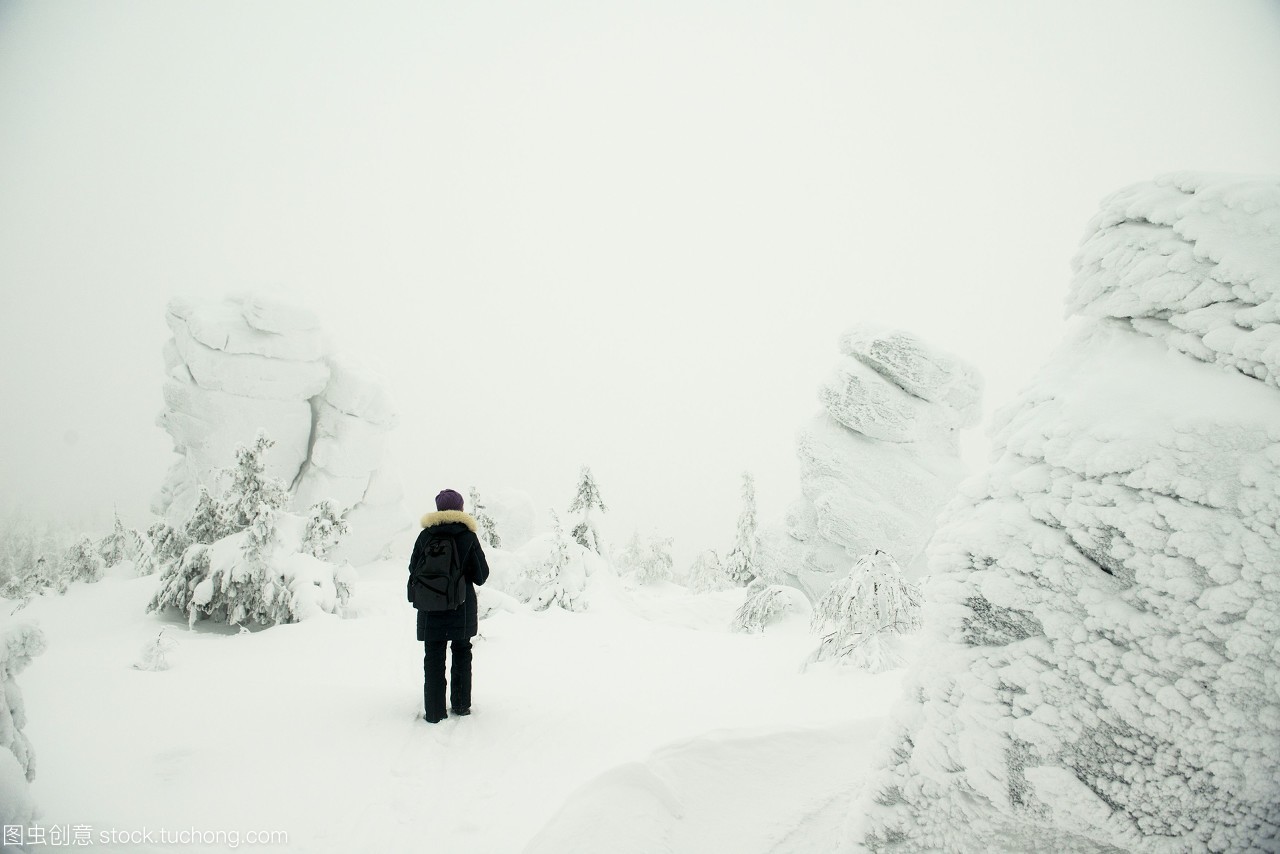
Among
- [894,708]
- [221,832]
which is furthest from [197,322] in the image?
[894,708]

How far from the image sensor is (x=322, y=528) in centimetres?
1172

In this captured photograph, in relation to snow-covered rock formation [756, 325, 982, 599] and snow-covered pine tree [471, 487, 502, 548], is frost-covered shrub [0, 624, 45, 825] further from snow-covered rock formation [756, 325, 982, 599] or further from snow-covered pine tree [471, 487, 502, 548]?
snow-covered pine tree [471, 487, 502, 548]

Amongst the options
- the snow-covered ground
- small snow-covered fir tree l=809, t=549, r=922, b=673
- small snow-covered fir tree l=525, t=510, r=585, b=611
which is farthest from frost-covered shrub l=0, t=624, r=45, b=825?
small snow-covered fir tree l=525, t=510, r=585, b=611

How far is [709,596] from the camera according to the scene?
1886 centimetres

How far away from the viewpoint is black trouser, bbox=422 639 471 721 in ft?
15.0

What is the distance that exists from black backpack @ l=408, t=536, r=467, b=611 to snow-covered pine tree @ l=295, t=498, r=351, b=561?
8107mm

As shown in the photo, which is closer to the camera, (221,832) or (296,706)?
(221,832)

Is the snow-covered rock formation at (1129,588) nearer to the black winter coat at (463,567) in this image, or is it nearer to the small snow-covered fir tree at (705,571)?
the black winter coat at (463,567)

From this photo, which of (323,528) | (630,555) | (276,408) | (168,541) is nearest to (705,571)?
(630,555)

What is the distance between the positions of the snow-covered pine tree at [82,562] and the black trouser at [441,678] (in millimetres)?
18481

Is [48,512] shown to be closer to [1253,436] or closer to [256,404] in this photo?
[256,404]

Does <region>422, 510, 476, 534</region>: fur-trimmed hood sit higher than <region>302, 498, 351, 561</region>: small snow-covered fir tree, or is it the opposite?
<region>422, 510, 476, 534</region>: fur-trimmed hood

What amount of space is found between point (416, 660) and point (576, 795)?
16.9 ft

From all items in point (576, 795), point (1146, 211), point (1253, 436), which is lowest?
point (576, 795)
